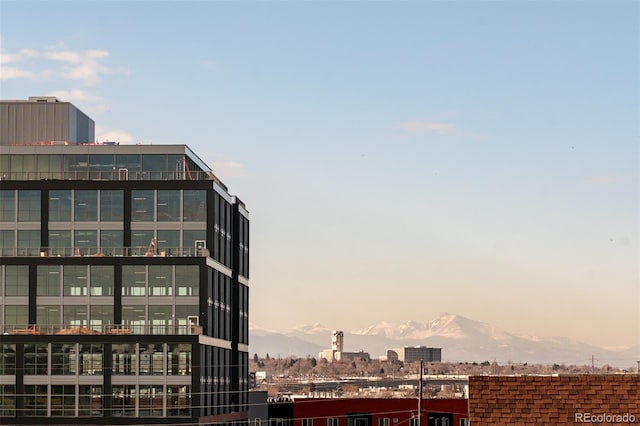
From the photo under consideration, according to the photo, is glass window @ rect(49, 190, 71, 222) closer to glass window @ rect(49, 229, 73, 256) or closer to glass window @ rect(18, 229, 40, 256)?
glass window @ rect(49, 229, 73, 256)

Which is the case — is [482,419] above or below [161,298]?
below

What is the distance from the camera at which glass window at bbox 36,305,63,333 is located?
14038cm

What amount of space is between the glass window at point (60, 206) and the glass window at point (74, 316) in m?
10.5

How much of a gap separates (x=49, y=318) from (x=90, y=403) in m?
11.1

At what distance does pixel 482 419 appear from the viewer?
9725 cm

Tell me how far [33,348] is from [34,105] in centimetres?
3148

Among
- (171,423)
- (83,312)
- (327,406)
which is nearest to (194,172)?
(83,312)

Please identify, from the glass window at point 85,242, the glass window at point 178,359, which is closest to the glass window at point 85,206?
the glass window at point 85,242

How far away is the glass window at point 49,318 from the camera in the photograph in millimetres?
140375

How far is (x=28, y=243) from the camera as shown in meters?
144

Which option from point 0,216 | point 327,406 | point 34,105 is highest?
point 34,105

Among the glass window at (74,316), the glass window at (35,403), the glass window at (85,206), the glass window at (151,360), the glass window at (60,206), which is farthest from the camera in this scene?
the glass window at (60,206)

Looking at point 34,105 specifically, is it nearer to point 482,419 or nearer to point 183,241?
point 183,241

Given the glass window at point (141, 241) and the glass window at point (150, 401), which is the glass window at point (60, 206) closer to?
the glass window at point (141, 241)
